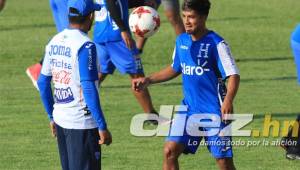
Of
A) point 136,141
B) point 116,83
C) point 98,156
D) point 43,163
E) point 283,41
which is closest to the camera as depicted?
point 98,156

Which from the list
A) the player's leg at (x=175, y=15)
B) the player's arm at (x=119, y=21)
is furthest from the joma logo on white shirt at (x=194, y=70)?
the player's leg at (x=175, y=15)

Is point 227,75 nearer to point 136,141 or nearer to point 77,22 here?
point 77,22

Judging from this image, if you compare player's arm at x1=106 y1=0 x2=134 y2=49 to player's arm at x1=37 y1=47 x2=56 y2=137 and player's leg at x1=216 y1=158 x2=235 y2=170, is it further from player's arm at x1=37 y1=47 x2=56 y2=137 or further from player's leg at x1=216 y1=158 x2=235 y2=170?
Answer: player's arm at x1=37 y1=47 x2=56 y2=137

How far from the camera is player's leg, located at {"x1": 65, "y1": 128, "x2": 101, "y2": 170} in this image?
29.6ft

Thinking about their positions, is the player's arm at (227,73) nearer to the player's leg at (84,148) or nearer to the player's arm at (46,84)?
the player's leg at (84,148)

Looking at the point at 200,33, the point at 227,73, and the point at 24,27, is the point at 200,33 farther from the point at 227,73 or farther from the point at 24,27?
the point at 24,27

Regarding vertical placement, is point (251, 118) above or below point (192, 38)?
below

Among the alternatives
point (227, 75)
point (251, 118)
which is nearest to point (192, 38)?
point (227, 75)

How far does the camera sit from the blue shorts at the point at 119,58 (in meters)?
14.1

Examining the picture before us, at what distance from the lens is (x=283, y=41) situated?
23.2 meters

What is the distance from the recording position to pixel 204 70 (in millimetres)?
10039

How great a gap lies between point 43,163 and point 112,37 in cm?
315

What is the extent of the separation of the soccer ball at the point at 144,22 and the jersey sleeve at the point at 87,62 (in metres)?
4.80

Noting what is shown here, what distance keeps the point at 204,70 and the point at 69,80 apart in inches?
61.4
